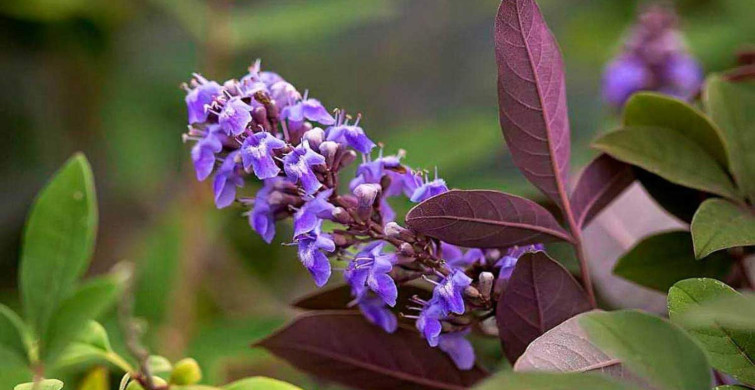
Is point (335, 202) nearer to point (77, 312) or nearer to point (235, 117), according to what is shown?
point (235, 117)

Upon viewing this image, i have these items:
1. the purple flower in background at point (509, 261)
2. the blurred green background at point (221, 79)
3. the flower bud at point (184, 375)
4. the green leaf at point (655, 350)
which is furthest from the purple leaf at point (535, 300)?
the blurred green background at point (221, 79)

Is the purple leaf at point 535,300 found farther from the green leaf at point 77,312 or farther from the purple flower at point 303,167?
the green leaf at point 77,312

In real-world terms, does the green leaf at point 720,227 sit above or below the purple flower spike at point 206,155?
below

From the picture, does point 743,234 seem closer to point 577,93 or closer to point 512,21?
point 512,21

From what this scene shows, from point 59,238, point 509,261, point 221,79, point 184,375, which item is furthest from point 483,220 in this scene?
point 221,79

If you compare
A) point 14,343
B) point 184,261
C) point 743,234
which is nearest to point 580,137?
point 184,261

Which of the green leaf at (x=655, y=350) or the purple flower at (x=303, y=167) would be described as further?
the purple flower at (x=303, y=167)

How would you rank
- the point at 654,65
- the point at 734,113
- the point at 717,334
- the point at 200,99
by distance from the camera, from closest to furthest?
the point at 717,334 → the point at 200,99 → the point at 734,113 → the point at 654,65
